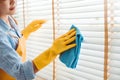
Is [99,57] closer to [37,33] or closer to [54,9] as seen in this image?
[54,9]

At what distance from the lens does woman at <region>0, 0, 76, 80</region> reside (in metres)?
0.95

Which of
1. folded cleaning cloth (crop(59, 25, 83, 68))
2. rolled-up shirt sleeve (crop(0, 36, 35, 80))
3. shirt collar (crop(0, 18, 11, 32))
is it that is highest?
shirt collar (crop(0, 18, 11, 32))

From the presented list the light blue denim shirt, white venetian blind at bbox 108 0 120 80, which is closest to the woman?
the light blue denim shirt

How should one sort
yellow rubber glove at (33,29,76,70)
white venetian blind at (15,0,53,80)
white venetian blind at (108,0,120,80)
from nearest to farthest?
yellow rubber glove at (33,29,76,70) < white venetian blind at (108,0,120,80) < white venetian blind at (15,0,53,80)

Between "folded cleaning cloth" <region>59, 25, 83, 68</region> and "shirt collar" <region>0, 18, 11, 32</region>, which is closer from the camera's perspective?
"folded cleaning cloth" <region>59, 25, 83, 68</region>

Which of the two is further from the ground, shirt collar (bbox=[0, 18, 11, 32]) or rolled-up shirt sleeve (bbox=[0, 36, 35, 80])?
shirt collar (bbox=[0, 18, 11, 32])

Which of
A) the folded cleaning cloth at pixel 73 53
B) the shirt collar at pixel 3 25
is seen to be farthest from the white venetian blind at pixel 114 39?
the shirt collar at pixel 3 25

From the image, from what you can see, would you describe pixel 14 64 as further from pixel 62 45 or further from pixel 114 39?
pixel 114 39

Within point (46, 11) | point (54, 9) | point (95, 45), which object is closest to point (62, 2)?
point (54, 9)

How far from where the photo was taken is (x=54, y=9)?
152 cm

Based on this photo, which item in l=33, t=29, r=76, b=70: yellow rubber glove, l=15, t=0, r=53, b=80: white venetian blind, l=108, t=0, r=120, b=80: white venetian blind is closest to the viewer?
l=33, t=29, r=76, b=70: yellow rubber glove

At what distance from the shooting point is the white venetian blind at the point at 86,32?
115 centimetres

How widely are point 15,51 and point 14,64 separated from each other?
85 millimetres

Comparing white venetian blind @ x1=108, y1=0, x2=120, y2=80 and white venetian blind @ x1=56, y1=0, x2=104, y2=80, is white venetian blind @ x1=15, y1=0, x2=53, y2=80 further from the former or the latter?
white venetian blind @ x1=108, y1=0, x2=120, y2=80
